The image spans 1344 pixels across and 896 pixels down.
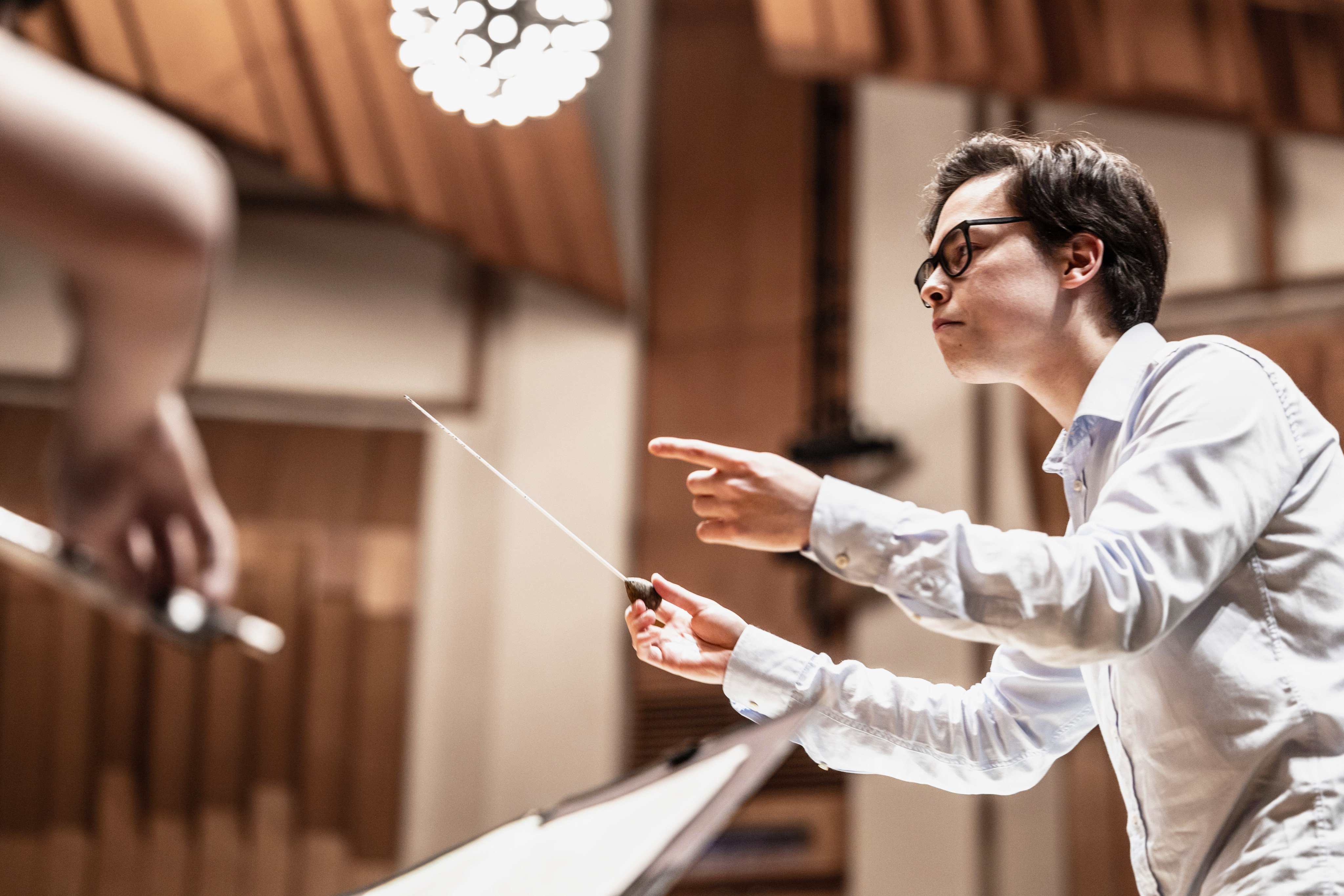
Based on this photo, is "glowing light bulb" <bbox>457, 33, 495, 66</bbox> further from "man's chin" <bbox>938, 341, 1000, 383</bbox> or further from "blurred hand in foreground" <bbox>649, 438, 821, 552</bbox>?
"blurred hand in foreground" <bbox>649, 438, 821, 552</bbox>

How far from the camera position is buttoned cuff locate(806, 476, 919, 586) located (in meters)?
1.10

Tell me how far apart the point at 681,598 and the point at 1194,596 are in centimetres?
61

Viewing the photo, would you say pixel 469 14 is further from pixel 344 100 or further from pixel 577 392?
pixel 577 392

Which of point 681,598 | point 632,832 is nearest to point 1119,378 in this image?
point 681,598

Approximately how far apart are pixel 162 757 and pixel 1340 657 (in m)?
4.20

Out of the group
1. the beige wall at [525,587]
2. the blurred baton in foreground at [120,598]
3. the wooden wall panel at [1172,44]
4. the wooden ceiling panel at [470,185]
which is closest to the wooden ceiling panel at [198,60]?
the wooden ceiling panel at [470,185]

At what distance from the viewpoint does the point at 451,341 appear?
205 inches

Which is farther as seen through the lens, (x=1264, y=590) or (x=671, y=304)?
(x=671, y=304)

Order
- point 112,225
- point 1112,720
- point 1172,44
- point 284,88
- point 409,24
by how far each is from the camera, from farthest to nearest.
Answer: point 284,88
point 409,24
point 1172,44
point 1112,720
point 112,225

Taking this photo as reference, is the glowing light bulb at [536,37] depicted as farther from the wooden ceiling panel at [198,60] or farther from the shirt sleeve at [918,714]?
the shirt sleeve at [918,714]

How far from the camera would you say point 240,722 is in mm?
4516

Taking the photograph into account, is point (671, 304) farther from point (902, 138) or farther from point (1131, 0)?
point (1131, 0)

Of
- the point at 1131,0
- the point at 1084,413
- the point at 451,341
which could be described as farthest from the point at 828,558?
the point at 451,341

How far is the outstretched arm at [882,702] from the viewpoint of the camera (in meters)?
1.43
